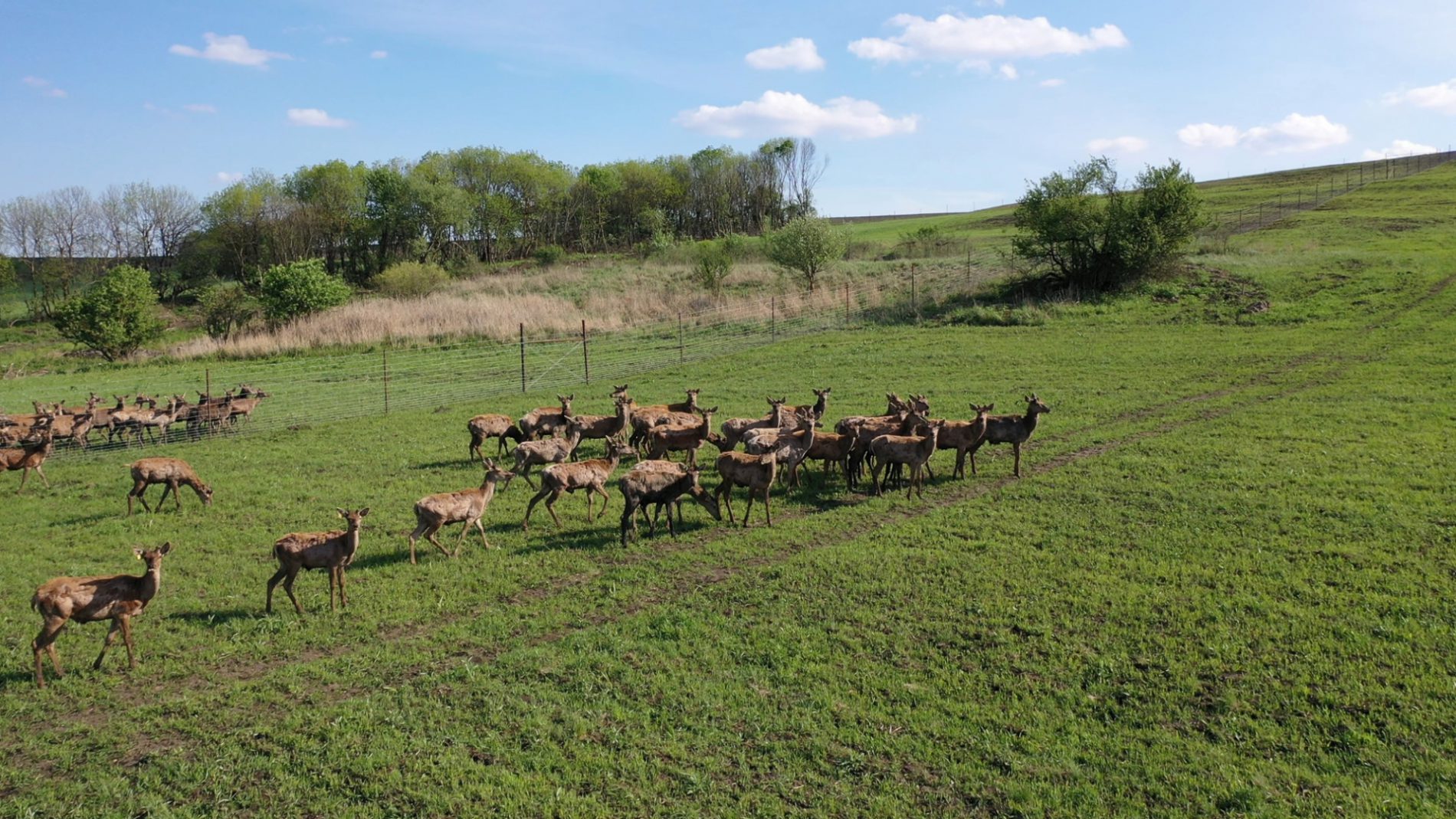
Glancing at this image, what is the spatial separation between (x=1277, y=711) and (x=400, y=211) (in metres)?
85.4

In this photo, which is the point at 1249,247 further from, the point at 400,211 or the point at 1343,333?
the point at 400,211

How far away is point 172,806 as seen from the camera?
682 centimetres

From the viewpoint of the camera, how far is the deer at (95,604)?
8.90 metres

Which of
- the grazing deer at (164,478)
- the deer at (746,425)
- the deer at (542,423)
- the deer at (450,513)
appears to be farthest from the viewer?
the deer at (542,423)

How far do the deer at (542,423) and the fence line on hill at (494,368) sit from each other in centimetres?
387

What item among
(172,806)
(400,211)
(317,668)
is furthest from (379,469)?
(400,211)

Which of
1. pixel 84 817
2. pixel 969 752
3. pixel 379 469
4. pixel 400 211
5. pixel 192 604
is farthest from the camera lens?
pixel 400 211

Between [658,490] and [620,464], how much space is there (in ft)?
13.9

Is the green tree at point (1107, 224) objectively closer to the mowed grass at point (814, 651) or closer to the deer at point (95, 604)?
the mowed grass at point (814, 651)

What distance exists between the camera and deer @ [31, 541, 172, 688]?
890cm

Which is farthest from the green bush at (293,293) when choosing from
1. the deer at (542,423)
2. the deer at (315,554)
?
the deer at (315,554)

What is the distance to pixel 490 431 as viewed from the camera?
18.7 metres

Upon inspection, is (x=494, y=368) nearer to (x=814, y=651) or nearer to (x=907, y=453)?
(x=907, y=453)

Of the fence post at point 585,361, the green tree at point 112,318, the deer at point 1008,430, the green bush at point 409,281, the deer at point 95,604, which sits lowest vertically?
the deer at point 95,604
